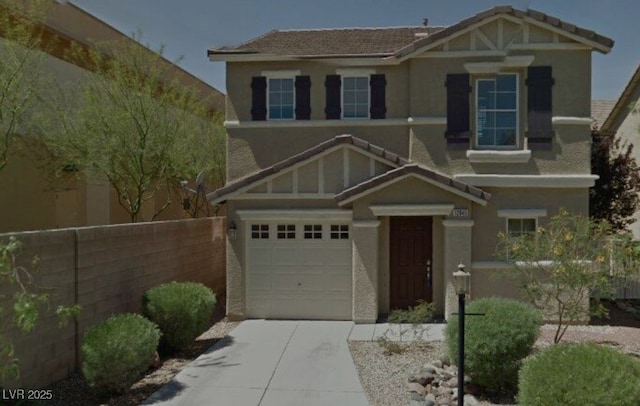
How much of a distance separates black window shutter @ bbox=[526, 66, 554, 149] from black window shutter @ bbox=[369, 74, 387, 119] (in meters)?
3.51

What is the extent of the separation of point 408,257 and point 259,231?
12.3 feet

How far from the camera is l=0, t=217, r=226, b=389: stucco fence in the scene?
6152 mm

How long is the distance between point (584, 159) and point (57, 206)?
16505 millimetres

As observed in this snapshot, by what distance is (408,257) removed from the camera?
1073 centimetres

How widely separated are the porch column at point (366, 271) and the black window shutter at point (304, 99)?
131 inches

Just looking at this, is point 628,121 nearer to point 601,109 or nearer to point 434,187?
point 601,109

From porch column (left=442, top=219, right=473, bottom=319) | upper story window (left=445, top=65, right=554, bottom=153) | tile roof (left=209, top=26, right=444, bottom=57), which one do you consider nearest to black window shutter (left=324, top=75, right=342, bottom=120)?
tile roof (left=209, top=26, right=444, bottom=57)

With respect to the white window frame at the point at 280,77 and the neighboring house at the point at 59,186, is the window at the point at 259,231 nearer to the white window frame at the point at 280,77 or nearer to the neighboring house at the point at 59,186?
the white window frame at the point at 280,77

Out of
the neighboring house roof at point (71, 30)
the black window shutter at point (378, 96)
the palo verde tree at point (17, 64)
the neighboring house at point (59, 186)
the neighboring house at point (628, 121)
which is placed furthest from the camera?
the neighboring house at point (628, 121)

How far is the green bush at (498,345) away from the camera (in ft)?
20.3

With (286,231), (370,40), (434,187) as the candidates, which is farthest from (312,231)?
(370,40)

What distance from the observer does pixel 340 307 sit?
10445mm

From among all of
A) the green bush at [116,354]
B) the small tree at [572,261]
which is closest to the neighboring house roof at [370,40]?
the small tree at [572,261]

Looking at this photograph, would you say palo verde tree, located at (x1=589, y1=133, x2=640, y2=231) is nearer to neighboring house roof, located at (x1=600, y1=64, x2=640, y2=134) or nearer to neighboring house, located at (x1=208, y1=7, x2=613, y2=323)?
neighboring house, located at (x1=208, y1=7, x2=613, y2=323)
